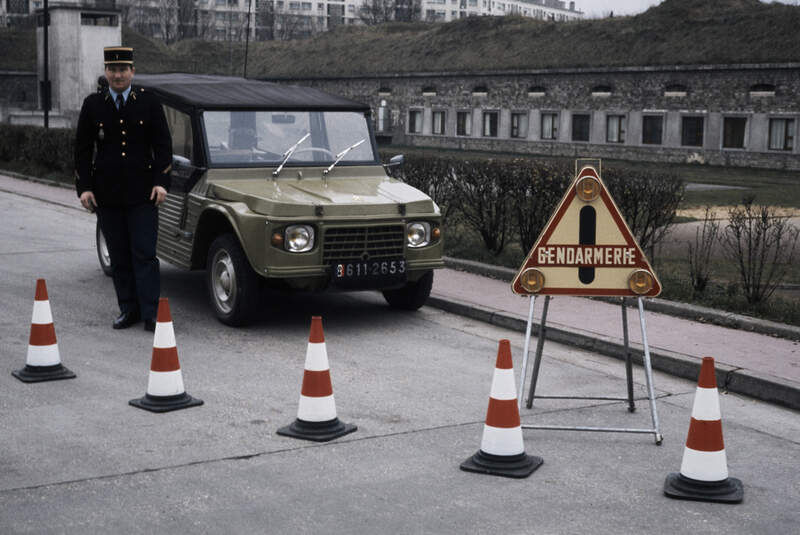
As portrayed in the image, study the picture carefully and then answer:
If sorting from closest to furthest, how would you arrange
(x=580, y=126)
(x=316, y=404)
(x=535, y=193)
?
(x=316, y=404) < (x=535, y=193) < (x=580, y=126)

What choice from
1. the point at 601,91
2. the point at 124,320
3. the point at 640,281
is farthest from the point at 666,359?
the point at 601,91

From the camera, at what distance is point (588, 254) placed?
21.9 ft

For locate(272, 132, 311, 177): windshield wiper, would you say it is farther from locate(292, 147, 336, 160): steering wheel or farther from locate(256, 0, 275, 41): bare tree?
locate(256, 0, 275, 41): bare tree

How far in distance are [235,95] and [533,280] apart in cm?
507

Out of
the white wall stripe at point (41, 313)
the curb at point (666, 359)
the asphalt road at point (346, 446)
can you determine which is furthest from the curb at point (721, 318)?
the white wall stripe at point (41, 313)

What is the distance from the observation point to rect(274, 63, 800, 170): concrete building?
44.7 metres

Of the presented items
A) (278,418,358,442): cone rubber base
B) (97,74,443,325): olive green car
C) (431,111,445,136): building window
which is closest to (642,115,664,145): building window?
(431,111,445,136): building window

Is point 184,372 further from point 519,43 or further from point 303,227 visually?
point 519,43

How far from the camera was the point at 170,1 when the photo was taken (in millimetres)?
134250

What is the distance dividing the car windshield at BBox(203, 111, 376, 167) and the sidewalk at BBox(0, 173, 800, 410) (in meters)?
1.84

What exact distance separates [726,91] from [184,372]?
138 ft

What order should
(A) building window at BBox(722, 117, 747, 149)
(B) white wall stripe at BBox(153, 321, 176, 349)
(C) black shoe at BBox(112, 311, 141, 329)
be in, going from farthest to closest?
(A) building window at BBox(722, 117, 747, 149) → (C) black shoe at BBox(112, 311, 141, 329) → (B) white wall stripe at BBox(153, 321, 176, 349)

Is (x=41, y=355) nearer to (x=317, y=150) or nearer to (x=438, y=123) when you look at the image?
(x=317, y=150)

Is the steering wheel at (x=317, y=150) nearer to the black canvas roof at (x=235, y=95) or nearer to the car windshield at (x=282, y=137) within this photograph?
the car windshield at (x=282, y=137)
